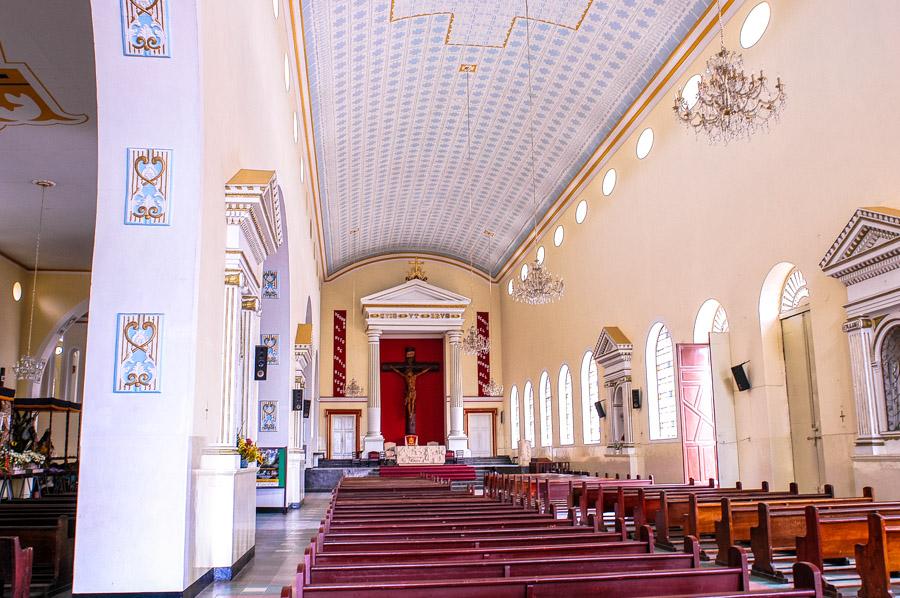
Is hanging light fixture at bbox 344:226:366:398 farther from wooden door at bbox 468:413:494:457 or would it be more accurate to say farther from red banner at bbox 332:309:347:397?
wooden door at bbox 468:413:494:457

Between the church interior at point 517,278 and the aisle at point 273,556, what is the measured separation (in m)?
0.06

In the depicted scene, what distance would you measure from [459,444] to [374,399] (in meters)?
3.11

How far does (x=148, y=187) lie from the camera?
5445 mm

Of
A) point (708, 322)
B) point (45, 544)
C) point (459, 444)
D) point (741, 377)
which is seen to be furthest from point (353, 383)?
point (45, 544)

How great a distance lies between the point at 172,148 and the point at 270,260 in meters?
5.82

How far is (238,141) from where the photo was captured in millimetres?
7203

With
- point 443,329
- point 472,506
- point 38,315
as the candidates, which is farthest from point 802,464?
point 443,329

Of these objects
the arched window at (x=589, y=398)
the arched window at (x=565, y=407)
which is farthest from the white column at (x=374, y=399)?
the arched window at (x=589, y=398)

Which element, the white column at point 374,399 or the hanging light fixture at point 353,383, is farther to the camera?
the hanging light fixture at point 353,383

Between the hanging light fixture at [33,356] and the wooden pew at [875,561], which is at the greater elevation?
the hanging light fixture at [33,356]

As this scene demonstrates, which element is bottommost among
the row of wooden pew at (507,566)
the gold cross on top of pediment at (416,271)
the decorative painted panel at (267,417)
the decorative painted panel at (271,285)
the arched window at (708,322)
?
the row of wooden pew at (507,566)

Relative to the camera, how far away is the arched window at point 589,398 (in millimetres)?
16748

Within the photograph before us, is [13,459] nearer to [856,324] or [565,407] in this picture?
[856,324]

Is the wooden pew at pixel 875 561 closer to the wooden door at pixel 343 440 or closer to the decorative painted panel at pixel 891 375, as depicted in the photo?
the decorative painted panel at pixel 891 375
